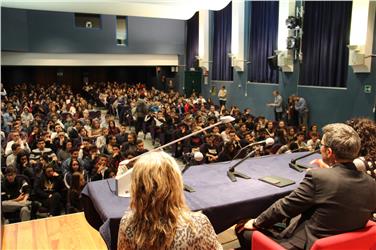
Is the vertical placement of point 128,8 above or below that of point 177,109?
above

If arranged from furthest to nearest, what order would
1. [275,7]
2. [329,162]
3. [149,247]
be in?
[275,7]
[329,162]
[149,247]

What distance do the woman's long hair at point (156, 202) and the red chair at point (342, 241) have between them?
33.9 inches

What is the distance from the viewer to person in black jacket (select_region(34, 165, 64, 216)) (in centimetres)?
464

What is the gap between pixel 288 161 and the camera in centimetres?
340

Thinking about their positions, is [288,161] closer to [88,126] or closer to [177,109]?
[88,126]

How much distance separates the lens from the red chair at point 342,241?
6.04ft

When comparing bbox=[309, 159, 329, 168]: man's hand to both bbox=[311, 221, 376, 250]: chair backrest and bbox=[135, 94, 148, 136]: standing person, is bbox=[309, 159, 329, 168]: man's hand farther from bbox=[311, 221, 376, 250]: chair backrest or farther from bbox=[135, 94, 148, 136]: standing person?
bbox=[135, 94, 148, 136]: standing person

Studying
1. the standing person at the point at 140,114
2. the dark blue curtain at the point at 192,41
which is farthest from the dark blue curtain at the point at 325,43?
the dark blue curtain at the point at 192,41

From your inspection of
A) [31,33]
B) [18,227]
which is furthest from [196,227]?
Result: [31,33]

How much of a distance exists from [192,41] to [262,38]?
5.49 metres

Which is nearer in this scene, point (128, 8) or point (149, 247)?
point (149, 247)

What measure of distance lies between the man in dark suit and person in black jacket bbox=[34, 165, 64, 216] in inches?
137

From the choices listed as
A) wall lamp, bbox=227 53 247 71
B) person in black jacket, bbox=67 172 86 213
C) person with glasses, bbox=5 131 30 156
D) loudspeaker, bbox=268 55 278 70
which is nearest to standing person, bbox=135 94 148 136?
person with glasses, bbox=5 131 30 156

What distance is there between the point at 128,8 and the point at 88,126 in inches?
152
